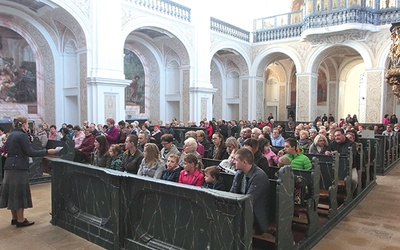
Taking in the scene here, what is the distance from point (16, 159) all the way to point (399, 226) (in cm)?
584

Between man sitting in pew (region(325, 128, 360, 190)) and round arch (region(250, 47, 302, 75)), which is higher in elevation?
round arch (region(250, 47, 302, 75))

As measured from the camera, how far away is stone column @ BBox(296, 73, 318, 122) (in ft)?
59.1

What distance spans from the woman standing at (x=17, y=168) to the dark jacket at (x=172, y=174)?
168cm

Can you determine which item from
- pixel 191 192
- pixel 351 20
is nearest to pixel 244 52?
pixel 351 20

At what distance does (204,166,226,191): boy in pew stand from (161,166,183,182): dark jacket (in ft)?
1.49

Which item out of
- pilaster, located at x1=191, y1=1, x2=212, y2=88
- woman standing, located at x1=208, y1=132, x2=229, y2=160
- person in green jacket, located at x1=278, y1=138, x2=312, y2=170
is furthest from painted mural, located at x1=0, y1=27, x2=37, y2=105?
person in green jacket, located at x1=278, y1=138, x2=312, y2=170

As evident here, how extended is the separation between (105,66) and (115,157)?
733 cm

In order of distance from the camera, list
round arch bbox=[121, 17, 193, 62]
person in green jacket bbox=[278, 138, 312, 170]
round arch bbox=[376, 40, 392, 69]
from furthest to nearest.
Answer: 1. round arch bbox=[376, 40, 392, 69]
2. round arch bbox=[121, 17, 193, 62]
3. person in green jacket bbox=[278, 138, 312, 170]

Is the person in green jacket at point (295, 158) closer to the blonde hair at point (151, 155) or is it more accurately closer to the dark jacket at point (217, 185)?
the dark jacket at point (217, 185)

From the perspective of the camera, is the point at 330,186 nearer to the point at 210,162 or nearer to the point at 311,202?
the point at 311,202

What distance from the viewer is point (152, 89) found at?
56.3 feet

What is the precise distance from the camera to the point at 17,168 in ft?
14.7

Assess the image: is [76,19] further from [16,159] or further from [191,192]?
[191,192]

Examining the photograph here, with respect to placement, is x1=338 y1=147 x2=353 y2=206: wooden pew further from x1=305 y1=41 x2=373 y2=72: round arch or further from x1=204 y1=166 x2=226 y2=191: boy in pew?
x1=305 y1=41 x2=373 y2=72: round arch
